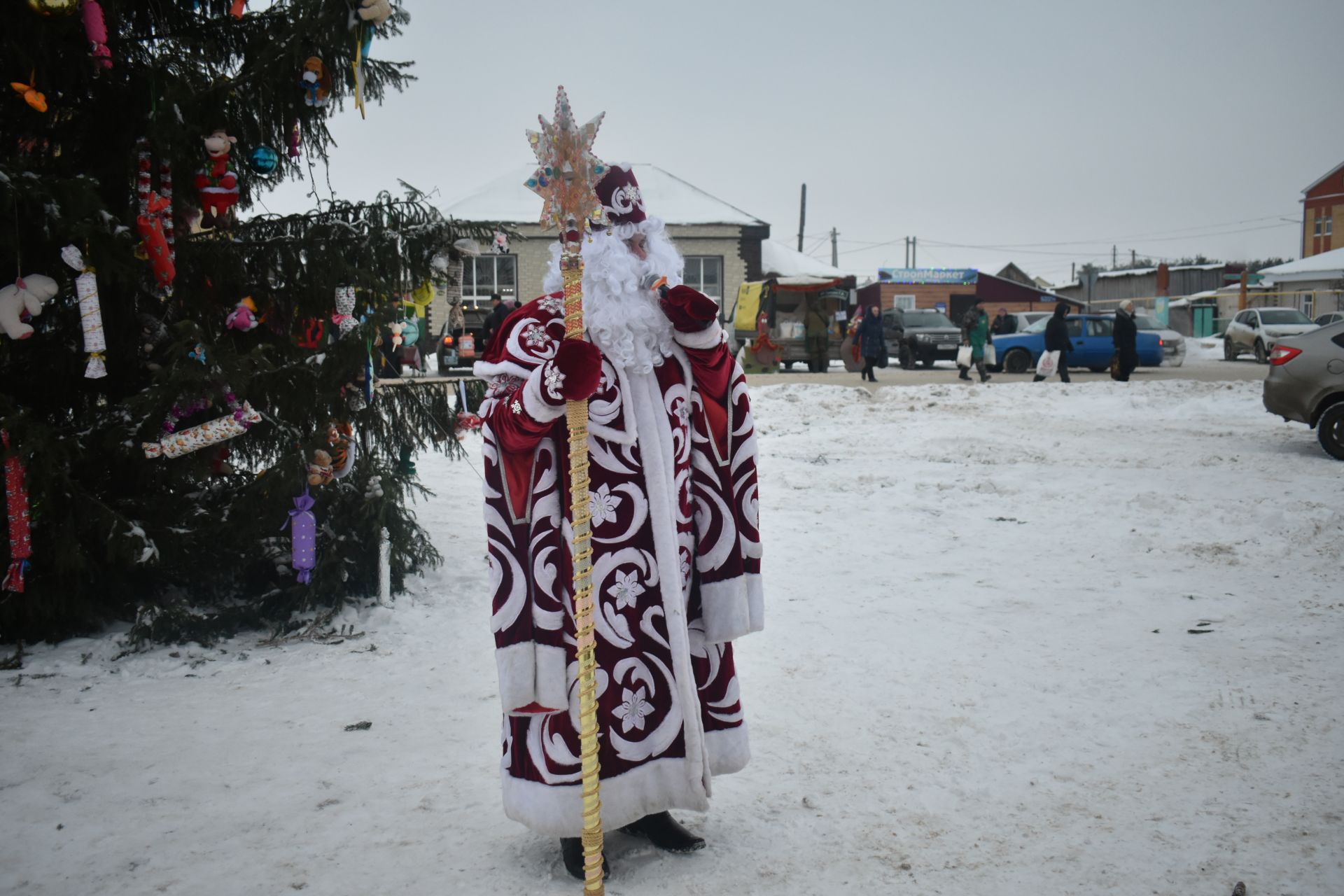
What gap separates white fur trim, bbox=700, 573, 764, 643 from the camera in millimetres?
2936

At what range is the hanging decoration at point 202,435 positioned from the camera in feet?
15.1

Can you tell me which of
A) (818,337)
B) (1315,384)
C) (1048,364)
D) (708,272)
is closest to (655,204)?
(708,272)

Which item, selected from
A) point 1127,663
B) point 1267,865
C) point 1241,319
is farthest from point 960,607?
point 1241,319

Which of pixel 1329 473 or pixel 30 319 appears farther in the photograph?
pixel 1329 473

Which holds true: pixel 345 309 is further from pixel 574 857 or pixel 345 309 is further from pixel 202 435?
pixel 574 857

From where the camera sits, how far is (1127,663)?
183 inches

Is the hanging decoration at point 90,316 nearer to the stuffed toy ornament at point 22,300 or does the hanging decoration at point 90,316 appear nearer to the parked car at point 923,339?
the stuffed toy ornament at point 22,300

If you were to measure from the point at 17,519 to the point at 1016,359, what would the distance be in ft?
74.7

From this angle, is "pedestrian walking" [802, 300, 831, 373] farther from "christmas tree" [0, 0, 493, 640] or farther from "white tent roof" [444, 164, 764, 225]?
"christmas tree" [0, 0, 493, 640]

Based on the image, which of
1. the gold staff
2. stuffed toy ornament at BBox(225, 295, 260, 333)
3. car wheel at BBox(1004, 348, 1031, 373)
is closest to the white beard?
the gold staff

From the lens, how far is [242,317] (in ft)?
16.0

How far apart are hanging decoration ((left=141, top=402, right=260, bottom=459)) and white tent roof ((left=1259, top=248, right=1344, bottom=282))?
120 feet

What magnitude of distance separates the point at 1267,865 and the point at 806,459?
8.12 metres

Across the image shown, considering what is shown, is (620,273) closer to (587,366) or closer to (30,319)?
(587,366)
